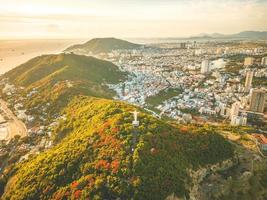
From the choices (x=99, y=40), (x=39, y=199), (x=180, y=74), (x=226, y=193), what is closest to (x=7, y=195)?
(x=39, y=199)

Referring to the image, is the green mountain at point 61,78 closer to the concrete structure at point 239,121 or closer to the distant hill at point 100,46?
the concrete structure at point 239,121

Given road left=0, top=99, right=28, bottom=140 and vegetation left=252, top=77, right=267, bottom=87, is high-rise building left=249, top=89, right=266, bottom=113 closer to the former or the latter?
vegetation left=252, top=77, right=267, bottom=87

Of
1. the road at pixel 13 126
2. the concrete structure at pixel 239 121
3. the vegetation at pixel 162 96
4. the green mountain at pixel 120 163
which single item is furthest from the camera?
the vegetation at pixel 162 96

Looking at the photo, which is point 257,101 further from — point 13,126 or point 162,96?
point 13,126

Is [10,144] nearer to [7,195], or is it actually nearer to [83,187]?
[7,195]

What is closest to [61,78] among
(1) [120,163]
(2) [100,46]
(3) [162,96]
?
(3) [162,96]

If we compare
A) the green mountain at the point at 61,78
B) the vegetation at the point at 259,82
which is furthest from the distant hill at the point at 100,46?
the vegetation at the point at 259,82

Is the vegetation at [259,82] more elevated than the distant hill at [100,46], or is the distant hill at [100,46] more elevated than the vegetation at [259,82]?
the distant hill at [100,46]
